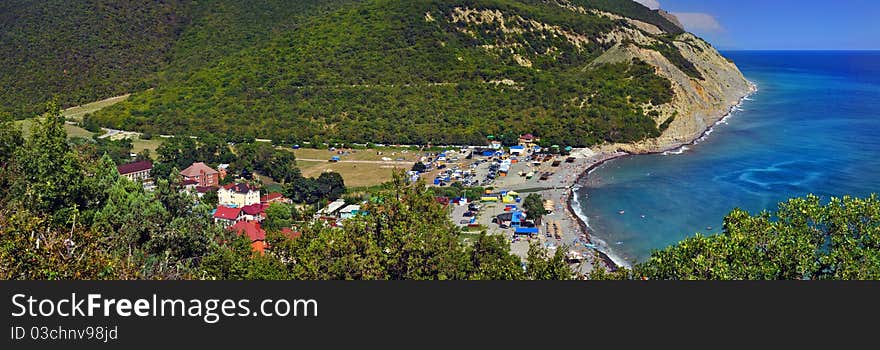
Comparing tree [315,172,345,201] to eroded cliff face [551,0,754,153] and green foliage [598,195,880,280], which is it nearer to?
eroded cliff face [551,0,754,153]

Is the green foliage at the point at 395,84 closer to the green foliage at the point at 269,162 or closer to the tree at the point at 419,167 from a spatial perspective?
the green foliage at the point at 269,162

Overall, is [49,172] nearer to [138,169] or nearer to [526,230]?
[526,230]

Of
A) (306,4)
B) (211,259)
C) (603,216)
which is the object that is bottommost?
(603,216)

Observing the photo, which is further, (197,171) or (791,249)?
(197,171)

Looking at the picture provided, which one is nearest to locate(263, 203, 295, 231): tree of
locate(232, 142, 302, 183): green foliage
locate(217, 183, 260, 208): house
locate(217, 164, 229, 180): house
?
locate(217, 183, 260, 208): house

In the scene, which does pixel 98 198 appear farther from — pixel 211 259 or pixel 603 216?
pixel 603 216

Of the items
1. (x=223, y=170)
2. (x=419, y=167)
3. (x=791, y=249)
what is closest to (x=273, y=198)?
(x=223, y=170)

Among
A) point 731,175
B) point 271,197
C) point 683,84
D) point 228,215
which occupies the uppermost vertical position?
point 683,84

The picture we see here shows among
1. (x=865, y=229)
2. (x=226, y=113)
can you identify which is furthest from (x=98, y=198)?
(x=226, y=113)
